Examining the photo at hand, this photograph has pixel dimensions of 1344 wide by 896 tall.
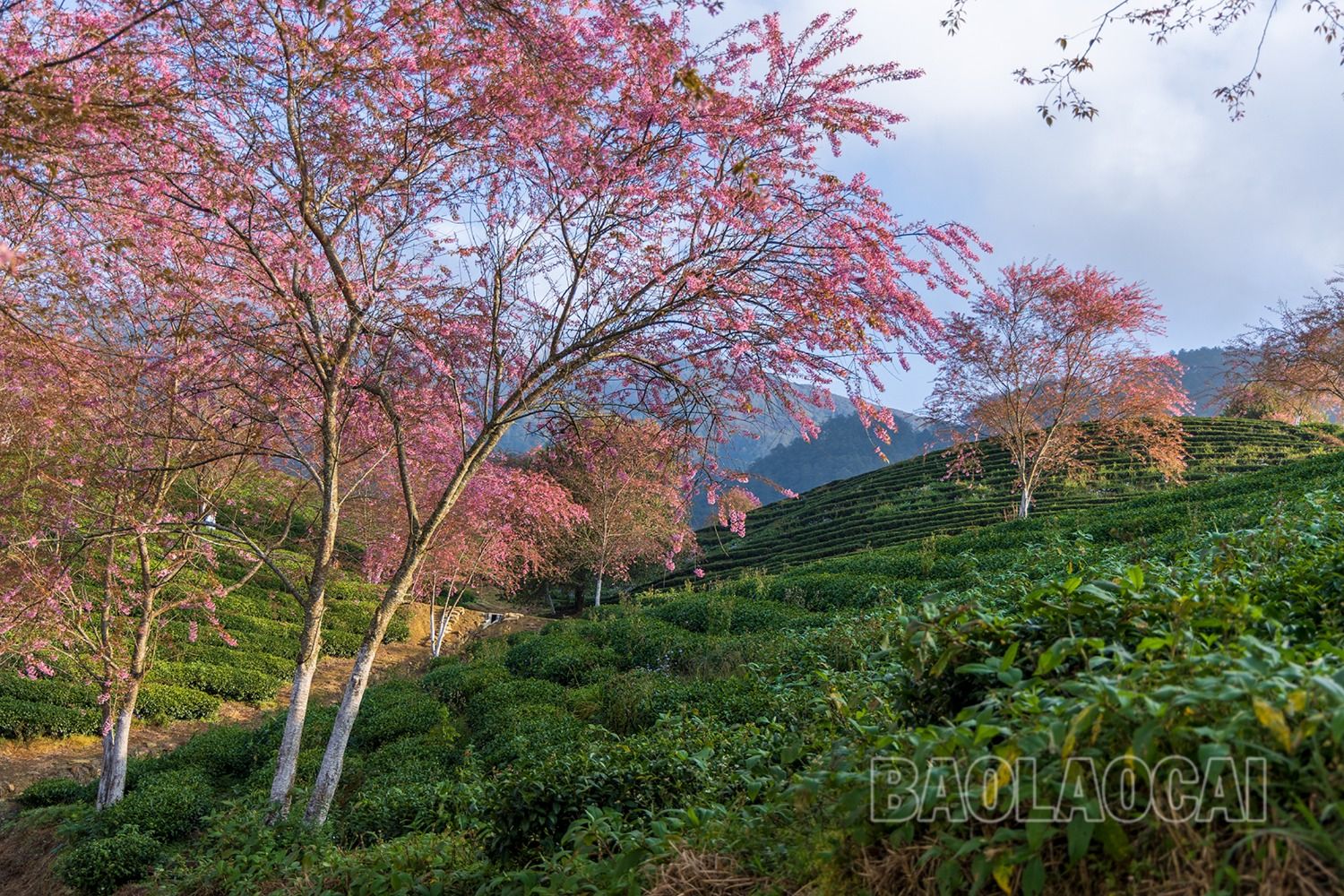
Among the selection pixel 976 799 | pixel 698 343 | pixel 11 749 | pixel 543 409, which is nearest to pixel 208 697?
pixel 11 749

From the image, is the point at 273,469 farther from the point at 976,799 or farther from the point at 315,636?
the point at 976,799

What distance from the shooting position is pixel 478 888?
3.14 metres

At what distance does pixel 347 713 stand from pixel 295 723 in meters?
0.50

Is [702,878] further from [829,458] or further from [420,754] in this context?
[829,458]

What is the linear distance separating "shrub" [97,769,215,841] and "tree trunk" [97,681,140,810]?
16cm

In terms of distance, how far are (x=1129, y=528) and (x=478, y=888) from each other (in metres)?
10.7

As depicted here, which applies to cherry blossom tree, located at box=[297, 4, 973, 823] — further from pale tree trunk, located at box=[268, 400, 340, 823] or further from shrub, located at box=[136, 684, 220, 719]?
shrub, located at box=[136, 684, 220, 719]

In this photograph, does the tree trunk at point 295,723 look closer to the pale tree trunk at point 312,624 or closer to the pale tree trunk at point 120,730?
the pale tree trunk at point 312,624

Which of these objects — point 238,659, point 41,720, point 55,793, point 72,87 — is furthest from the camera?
point 238,659

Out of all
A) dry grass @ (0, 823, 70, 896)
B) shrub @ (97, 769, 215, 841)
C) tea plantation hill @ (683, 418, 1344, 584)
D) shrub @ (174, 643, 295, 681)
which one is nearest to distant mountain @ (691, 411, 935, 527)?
tea plantation hill @ (683, 418, 1344, 584)

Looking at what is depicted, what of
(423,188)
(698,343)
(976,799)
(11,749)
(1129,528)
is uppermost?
(423,188)

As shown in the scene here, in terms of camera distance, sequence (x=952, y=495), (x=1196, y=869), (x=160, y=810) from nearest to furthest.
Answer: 1. (x=1196, y=869)
2. (x=160, y=810)
3. (x=952, y=495)

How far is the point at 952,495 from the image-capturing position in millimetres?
31672

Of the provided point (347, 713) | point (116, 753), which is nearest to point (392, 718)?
point (116, 753)
